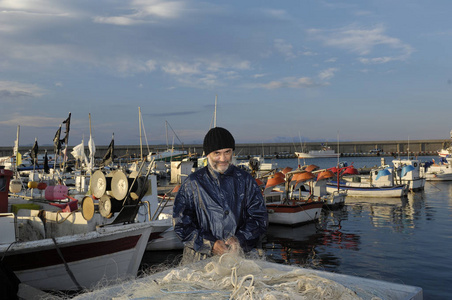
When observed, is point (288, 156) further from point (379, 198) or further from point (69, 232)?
point (69, 232)

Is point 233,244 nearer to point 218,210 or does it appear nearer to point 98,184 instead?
point 218,210

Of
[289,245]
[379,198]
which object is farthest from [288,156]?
[289,245]

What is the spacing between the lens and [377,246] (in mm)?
18188

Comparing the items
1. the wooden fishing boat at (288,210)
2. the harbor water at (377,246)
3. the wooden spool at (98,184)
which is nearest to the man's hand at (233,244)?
the harbor water at (377,246)

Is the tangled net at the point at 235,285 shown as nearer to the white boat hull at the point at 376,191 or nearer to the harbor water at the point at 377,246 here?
the harbor water at the point at 377,246

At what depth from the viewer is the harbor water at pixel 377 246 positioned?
13984mm

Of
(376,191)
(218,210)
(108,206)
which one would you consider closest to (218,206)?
(218,210)

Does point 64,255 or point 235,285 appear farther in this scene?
point 64,255

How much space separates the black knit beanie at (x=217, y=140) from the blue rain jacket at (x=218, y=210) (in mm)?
205

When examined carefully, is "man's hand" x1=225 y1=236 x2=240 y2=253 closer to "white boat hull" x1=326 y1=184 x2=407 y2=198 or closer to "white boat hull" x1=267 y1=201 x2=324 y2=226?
"white boat hull" x1=267 y1=201 x2=324 y2=226

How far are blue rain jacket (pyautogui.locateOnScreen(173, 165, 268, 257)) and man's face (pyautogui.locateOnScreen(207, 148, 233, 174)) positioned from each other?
4cm

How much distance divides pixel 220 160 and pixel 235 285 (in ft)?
4.76

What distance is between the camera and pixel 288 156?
135875 millimetres

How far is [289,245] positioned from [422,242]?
6203 millimetres
